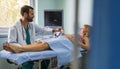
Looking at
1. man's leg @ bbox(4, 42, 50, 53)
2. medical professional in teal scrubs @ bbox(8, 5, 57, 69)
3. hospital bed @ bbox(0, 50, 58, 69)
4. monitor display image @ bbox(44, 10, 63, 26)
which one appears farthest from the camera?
monitor display image @ bbox(44, 10, 63, 26)

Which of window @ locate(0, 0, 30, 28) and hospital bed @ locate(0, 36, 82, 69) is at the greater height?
window @ locate(0, 0, 30, 28)

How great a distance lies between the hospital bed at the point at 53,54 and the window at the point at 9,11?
47.0 inches

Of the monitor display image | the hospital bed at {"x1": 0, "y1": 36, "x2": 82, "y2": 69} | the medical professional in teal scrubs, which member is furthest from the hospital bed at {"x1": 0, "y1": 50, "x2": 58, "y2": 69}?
the monitor display image

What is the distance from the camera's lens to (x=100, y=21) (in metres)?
0.67

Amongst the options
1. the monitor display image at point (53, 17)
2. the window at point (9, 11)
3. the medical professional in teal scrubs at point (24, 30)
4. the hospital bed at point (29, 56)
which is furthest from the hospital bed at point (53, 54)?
the window at point (9, 11)

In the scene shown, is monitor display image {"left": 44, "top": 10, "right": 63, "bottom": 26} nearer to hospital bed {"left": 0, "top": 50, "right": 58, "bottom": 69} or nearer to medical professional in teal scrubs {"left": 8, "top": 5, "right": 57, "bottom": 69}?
medical professional in teal scrubs {"left": 8, "top": 5, "right": 57, "bottom": 69}

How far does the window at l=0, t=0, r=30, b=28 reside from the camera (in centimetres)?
432

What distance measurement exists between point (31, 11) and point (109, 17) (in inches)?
124

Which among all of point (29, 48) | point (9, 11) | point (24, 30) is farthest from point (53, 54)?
point (9, 11)

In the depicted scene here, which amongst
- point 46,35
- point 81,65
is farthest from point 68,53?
point 81,65

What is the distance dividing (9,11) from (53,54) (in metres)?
1.68

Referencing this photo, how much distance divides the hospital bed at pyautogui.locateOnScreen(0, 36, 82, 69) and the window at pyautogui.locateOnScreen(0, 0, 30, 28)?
119cm

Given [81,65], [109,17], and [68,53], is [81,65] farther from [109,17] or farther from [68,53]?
[68,53]

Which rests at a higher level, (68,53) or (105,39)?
(105,39)
